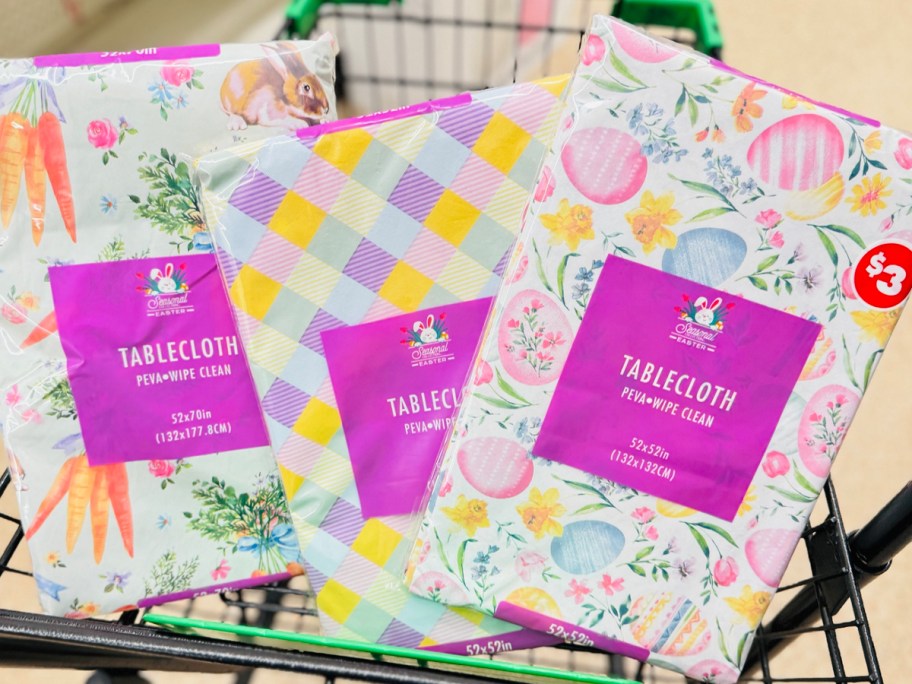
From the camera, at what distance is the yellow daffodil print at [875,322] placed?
520 mm

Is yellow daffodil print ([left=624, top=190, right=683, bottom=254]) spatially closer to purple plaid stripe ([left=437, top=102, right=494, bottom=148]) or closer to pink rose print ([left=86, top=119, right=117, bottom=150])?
purple plaid stripe ([left=437, top=102, right=494, bottom=148])

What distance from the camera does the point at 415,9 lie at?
1.15 m

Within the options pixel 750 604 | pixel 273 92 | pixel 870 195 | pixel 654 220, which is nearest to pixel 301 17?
pixel 273 92

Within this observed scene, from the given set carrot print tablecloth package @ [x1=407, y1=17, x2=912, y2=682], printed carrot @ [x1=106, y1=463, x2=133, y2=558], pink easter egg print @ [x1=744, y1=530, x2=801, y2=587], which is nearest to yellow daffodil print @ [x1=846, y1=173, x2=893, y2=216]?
carrot print tablecloth package @ [x1=407, y1=17, x2=912, y2=682]

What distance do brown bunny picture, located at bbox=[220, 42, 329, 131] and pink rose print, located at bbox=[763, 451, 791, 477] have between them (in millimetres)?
413

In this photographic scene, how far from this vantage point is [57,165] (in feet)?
1.82

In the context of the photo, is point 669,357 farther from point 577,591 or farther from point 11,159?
point 11,159

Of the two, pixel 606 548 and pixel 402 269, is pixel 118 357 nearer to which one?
pixel 402 269

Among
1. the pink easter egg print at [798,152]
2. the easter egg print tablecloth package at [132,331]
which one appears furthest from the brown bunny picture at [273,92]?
the pink easter egg print at [798,152]

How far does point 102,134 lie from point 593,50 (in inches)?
13.7

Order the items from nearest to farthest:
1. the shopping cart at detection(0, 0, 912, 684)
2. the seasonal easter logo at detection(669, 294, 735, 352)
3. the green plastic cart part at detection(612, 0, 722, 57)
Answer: the shopping cart at detection(0, 0, 912, 684) → the seasonal easter logo at detection(669, 294, 735, 352) → the green plastic cart part at detection(612, 0, 722, 57)

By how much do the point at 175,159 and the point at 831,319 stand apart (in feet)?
1.56

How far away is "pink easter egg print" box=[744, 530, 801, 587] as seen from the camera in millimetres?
545

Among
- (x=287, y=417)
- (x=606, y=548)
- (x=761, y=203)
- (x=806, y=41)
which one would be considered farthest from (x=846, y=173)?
(x=806, y=41)
